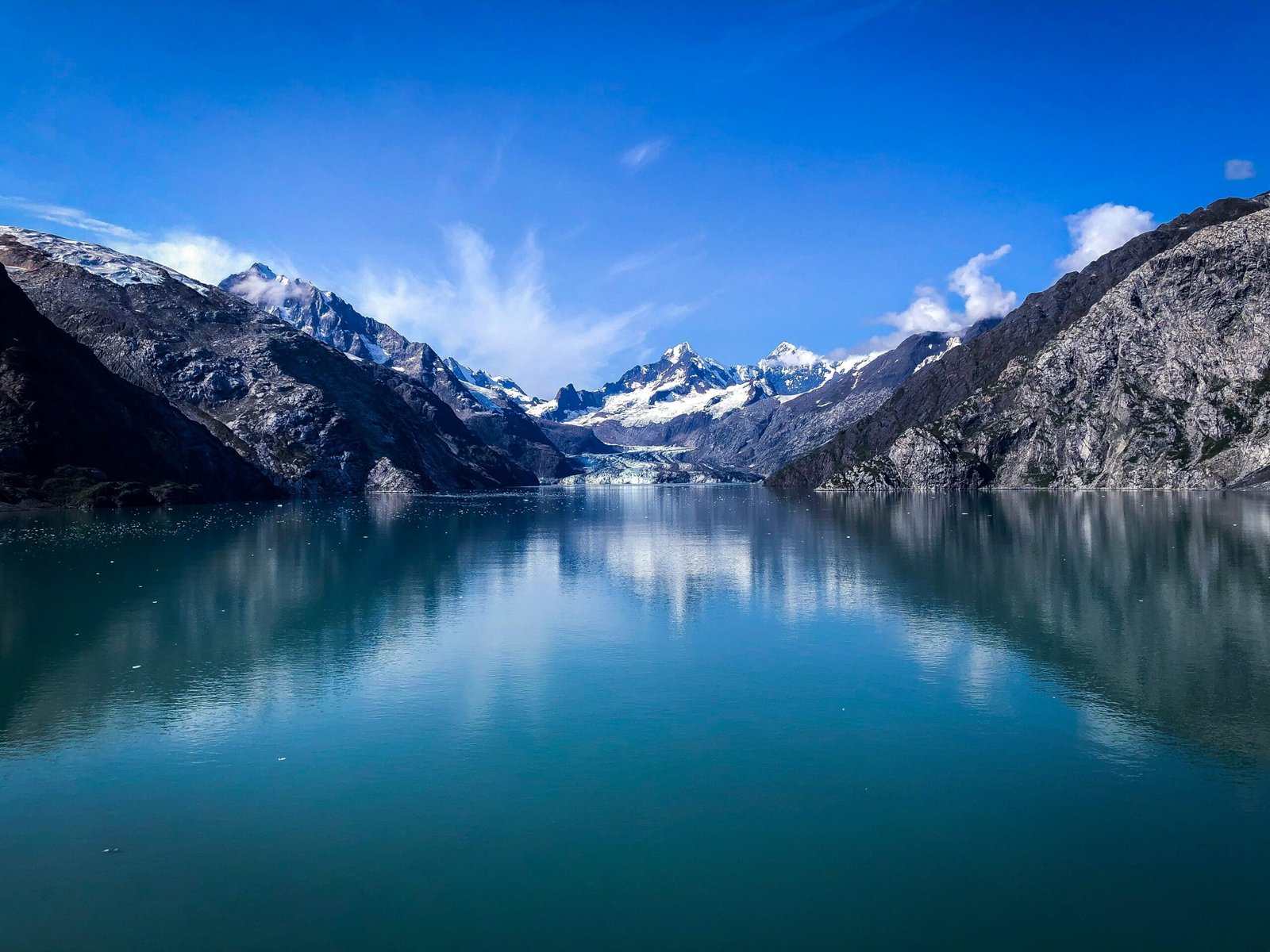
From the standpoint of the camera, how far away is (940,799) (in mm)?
25234

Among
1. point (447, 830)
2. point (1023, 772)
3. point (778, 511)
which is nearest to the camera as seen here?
point (447, 830)

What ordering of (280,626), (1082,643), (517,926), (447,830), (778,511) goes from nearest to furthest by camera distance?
(517,926) < (447,830) < (1082,643) < (280,626) < (778,511)

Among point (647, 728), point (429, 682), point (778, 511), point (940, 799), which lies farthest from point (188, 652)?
point (778, 511)

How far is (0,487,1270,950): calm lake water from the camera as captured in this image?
19.1 meters

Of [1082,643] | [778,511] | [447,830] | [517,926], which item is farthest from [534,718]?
[778,511]

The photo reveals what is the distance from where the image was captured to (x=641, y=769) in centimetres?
2809

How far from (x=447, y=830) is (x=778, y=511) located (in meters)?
177

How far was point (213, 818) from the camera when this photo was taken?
24.2 meters

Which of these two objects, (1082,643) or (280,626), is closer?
(1082,643)

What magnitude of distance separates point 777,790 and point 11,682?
36105mm

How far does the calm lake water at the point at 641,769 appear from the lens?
1906cm

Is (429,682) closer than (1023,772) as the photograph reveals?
No

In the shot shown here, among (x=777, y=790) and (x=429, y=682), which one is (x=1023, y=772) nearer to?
(x=777, y=790)

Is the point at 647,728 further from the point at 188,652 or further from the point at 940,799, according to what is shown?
the point at 188,652
